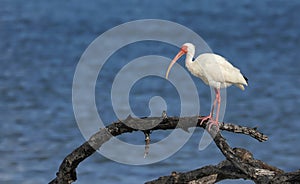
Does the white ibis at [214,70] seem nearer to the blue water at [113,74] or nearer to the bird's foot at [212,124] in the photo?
the bird's foot at [212,124]

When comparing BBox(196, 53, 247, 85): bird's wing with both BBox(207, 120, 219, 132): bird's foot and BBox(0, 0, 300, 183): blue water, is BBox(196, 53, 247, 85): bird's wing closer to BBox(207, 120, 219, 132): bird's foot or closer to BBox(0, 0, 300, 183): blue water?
BBox(207, 120, 219, 132): bird's foot

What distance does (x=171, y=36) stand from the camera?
2511cm

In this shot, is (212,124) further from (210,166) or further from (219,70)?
(219,70)

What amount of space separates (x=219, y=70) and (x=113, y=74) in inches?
485

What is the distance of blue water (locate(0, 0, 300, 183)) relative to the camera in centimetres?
1354

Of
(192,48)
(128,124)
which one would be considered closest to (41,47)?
(192,48)

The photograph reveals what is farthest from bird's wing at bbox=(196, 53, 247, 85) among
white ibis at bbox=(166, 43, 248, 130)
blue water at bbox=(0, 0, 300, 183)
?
blue water at bbox=(0, 0, 300, 183)

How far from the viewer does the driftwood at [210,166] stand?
5910 millimetres

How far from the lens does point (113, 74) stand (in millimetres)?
19625

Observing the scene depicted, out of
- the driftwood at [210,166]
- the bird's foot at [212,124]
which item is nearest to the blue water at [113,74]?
the driftwood at [210,166]

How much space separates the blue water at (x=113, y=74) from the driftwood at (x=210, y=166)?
20.0 feet

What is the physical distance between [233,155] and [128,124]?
2.70ft

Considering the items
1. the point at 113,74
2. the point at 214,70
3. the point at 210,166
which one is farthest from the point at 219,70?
the point at 113,74

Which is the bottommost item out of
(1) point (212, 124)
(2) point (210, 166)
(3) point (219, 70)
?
(2) point (210, 166)
